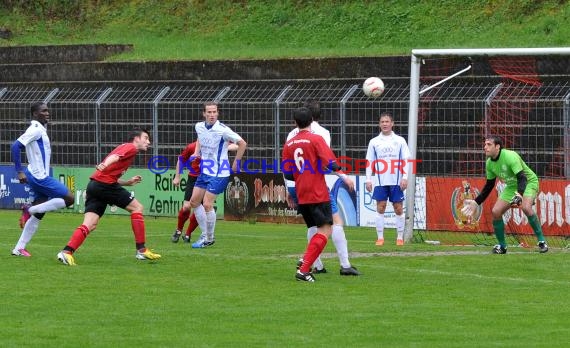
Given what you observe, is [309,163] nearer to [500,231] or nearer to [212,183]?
[500,231]

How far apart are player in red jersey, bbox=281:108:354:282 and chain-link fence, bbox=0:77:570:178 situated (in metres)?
8.56

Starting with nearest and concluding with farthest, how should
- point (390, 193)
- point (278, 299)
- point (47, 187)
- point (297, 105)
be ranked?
point (278, 299) → point (47, 187) → point (390, 193) → point (297, 105)

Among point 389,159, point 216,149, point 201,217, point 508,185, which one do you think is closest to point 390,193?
point 389,159

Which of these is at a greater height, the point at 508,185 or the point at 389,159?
the point at 389,159

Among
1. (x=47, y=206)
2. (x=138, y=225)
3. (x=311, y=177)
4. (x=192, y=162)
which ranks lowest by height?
(x=138, y=225)

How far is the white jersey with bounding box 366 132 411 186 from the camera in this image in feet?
66.1

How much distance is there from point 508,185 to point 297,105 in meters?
8.21

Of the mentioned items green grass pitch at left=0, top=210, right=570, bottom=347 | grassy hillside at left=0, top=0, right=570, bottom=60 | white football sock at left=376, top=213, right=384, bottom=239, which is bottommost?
green grass pitch at left=0, top=210, right=570, bottom=347

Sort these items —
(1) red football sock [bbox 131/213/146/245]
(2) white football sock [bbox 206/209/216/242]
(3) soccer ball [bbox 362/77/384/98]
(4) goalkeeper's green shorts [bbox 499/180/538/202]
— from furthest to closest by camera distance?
(3) soccer ball [bbox 362/77/384/98]
(2) white football sock [bbox 206/209/216/242]
(4) goalkeeper's green shorts [bbox 499/180/538/202]
(1) red football sock [bbox 131/213/146/245]

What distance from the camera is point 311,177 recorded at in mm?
14062

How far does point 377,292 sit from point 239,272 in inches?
97.8

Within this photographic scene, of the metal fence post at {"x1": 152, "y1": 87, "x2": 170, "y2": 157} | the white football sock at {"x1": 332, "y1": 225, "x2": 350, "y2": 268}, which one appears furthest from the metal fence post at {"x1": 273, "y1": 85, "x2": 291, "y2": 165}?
the white football sock at {"x1": 332, "y1": 225, "x2": 350, "y2": 268}

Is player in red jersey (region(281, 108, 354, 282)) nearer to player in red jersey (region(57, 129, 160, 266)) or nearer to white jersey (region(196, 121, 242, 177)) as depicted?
player in red jersey (region(57, 129, 160, 266))

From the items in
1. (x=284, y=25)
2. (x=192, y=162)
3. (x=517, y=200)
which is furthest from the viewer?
(x=284, y=25)
